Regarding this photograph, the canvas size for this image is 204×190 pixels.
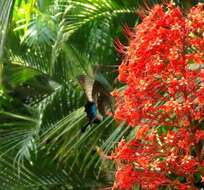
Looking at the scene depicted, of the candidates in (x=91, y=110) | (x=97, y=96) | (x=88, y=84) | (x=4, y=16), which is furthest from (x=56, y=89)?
(x=4, y=16)

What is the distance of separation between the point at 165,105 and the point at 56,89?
2900mm

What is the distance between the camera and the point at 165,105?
2.27 meters

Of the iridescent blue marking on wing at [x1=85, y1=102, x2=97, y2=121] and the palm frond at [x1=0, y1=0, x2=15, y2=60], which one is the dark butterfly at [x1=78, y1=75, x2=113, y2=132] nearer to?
the iridescent blue marking on wing at [x1=85, y1=102, x2=97, y2=121]

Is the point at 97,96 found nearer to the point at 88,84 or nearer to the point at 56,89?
the point at 88,84

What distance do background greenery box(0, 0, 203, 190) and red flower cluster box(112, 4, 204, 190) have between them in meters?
1.43

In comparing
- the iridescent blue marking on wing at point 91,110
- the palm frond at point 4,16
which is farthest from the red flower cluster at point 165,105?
the iridescent blue marking on wing at point 91,110

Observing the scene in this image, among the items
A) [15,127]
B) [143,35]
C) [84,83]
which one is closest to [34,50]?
[15,127]

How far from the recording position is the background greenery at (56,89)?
428cm

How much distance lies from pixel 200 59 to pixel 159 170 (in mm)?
451

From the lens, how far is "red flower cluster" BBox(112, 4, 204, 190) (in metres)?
2.24

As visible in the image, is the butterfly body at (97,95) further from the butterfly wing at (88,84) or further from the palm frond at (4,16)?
the palm frond at (4,16)

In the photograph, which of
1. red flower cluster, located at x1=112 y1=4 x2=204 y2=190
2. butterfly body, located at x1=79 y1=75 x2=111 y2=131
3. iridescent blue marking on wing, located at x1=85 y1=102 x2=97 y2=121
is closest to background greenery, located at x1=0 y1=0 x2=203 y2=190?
iridescent blue marking on wing, located at x1=85 y1=102 x2=97 y2=121

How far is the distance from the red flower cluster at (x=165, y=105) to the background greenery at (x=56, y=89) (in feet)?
4.71

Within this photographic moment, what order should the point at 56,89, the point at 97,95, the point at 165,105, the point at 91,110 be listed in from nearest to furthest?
1. the point at 165,105
2. the point at 97,95
3. the point at 91,110
4. the point at 56,89
